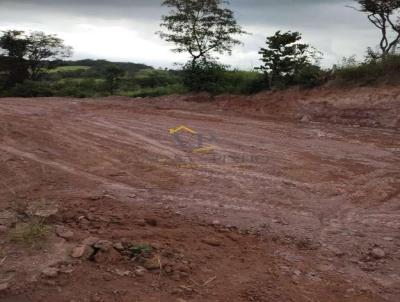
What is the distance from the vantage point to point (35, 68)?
21.9 m

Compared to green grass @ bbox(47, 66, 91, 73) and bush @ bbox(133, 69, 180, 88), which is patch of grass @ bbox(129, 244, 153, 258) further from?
green grass @ bbox(47, 66, 91, 73)

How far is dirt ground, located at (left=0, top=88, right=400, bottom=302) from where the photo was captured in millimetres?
3566

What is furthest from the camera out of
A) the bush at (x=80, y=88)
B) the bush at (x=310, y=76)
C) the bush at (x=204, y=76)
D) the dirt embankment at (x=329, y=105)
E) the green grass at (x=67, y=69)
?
the green grass at (x=67, y=69)

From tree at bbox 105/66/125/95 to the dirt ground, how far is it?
10.9 m

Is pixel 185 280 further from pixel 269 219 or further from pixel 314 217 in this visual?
pixel 314 217

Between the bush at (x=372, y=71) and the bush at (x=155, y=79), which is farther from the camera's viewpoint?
the bush at (x=155, y=79)

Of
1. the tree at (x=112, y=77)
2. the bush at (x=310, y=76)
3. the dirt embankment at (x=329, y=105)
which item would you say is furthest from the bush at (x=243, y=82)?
the tree at (x=112, y=77)

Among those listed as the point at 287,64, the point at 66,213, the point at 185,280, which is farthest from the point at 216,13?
the point at 185,280

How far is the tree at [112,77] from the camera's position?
2019 centimetres

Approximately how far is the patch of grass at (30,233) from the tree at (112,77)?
16.3 m

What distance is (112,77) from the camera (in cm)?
2028

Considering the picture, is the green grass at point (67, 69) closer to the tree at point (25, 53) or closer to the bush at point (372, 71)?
the tree at point (25, 53)

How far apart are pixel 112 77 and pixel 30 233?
55.7 feet

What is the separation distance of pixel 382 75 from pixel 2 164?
8583 mm
